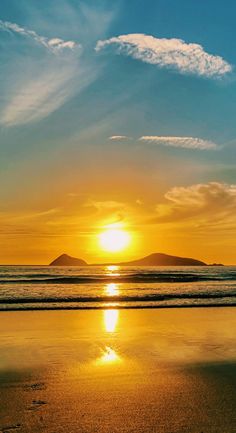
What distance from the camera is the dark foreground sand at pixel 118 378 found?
6.22m

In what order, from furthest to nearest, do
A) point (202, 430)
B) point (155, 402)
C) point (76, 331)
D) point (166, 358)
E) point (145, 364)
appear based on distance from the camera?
1. point (76, 331)
2. point (166, 358)
3. point (145, 364)
4. point (155, 402)
5. point (202, 430)

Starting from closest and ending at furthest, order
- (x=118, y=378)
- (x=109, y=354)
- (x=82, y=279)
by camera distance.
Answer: (x=118, y=378), (x=109, y=354), (x=82, y=279)

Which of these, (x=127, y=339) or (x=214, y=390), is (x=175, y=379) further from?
(x=127, y=339)

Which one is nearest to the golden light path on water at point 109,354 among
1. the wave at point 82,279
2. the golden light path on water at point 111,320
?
the golden light path on water at point 111,320

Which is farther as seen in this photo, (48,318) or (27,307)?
(27,307)

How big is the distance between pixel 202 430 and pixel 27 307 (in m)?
19.3

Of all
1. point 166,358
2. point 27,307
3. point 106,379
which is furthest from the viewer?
point 27,307

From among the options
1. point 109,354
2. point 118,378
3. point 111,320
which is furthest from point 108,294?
point 118,378

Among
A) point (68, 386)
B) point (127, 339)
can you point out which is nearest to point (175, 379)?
point (68, 386)

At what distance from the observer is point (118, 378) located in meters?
8.64

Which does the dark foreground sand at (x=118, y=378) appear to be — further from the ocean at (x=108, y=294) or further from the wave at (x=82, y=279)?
the wave at (x=82, y=279)

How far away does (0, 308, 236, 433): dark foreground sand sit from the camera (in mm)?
6223

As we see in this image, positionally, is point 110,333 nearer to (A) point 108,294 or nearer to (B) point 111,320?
(B) point 111,320

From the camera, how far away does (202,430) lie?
5844 millimetres
